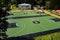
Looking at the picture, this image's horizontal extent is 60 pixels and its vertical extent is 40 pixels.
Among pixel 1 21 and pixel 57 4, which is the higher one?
pixel 1 21

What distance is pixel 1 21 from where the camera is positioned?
735 cm

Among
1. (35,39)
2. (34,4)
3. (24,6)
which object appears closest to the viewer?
(35,39)

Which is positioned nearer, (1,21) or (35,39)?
(1,21)

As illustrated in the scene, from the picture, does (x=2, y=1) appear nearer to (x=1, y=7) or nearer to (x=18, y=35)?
(x=1, y=7)

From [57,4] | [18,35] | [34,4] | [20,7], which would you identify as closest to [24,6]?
[20,7]

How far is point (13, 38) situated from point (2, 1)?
934 cm

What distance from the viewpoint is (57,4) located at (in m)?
41.0

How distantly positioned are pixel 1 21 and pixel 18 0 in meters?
42.6

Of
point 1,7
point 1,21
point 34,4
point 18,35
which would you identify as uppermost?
point 1,7

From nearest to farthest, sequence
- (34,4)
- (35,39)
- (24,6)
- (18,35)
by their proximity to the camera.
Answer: (35,39)
(18,35)
(24,6)
(34,4)

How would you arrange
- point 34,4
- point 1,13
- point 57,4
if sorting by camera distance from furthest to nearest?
point 34,4 → point 57,4 → point 1,13

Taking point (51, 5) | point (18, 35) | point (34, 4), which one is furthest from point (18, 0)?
point (18, 35)

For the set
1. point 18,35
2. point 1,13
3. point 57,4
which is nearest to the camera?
point 1,13

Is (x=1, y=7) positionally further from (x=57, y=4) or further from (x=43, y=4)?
(x=43, y=4)
